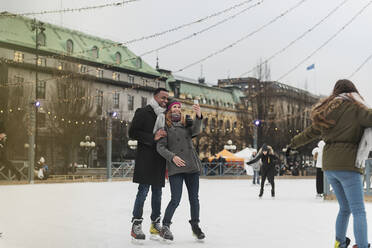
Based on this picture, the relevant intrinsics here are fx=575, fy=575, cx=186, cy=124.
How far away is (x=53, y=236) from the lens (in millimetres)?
6758

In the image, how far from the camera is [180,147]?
6484 millimetres

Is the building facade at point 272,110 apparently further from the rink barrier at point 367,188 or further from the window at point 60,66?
the rink barrier at point 367,188

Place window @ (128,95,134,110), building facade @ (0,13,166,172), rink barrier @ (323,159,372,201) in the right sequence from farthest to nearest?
window @ (128,95,134,110) → building facade @ (0,13,166,172) → rink barrier @ (323,159,372,201)

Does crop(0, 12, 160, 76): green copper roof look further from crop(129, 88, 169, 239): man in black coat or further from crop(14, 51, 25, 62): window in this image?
crop(129, 88, 169, 239): man in black coat

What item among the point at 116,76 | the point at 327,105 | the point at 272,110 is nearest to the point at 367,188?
the point at 327,105

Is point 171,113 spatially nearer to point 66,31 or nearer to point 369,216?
point 369,216

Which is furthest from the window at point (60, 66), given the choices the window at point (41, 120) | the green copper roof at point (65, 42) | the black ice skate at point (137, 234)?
the black ice skate at point (137, 234)

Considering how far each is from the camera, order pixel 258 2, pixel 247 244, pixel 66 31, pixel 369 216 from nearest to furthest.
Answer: pixel 247 244 → pixel 369 216 → pixel 258 2 → pixel 66 31

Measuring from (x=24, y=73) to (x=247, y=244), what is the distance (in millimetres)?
44234

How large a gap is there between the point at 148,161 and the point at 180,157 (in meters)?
0.40

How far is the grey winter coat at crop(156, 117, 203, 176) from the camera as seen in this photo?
21.0 feet

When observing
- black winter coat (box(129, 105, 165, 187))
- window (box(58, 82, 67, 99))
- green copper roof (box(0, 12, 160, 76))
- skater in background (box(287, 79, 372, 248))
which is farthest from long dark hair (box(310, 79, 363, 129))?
green copper roof (box(0, 12, 160, 76))

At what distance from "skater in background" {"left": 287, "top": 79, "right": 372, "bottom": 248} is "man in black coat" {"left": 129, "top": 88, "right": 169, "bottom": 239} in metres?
1.95

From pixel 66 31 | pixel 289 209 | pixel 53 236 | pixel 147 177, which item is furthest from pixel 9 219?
pixel 66 31
